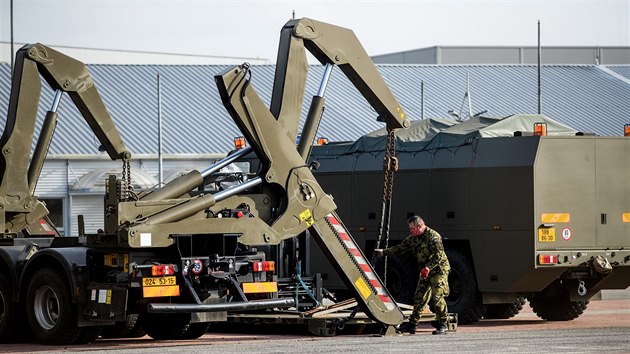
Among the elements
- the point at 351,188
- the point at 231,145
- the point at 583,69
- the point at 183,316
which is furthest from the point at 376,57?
the point at 183,316

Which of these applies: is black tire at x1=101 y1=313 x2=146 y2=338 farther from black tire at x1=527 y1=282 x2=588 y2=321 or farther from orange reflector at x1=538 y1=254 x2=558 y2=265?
black tire at x1=527 y1=282 x2=588 y2=321

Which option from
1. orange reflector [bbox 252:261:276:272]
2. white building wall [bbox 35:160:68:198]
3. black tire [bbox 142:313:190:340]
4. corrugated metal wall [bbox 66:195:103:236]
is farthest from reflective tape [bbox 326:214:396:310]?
white building wall [bbox 35:160:68:198]

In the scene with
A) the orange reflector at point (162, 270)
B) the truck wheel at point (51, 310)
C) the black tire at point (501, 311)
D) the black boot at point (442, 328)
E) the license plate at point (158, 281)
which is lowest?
the black tire at point (501, 311)

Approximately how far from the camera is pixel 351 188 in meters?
23.5

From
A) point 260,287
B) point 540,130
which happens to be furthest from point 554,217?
point 260,287

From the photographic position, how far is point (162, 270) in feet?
55.2

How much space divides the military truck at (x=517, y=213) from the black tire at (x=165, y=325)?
4757mm

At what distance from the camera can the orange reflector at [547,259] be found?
67.4ft

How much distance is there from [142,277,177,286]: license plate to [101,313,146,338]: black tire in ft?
7.48

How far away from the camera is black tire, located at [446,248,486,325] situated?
21.4 m

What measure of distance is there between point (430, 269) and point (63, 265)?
16.5 feet

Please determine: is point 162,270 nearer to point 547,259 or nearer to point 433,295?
point 433,295

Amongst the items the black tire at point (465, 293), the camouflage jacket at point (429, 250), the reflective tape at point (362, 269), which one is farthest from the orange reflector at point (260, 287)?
the black tire at point (465, 293)

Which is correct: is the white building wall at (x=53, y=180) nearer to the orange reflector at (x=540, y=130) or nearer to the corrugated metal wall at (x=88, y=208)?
the corrugated metal wall at (x=88, y=208)
